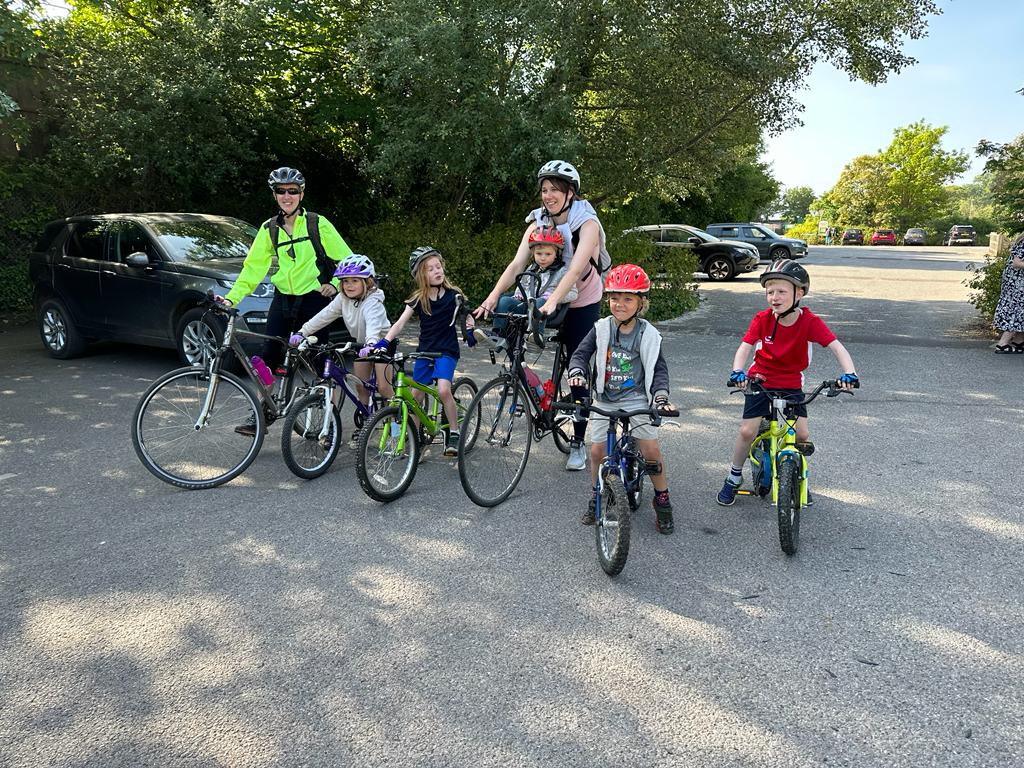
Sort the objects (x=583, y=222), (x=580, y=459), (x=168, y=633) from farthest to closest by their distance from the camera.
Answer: (x=580, y=459) → (x=583, y=222) → (x=168, y=633)

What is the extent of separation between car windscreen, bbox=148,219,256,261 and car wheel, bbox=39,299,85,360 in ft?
5.42

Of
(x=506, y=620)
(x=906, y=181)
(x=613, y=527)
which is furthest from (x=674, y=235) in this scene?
(x=906, y=181)

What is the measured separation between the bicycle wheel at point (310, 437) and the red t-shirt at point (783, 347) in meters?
2.74

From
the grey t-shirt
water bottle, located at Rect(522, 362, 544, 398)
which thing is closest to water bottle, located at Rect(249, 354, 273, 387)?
water bottle, located at Rect(522, 362, 544, 398)

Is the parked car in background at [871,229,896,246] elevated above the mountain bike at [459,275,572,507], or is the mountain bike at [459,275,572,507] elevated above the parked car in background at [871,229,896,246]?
the parked car in background at [871,229,896,246]

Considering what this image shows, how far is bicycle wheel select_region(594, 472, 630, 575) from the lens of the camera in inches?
149

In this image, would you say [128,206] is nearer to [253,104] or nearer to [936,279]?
[253,104]

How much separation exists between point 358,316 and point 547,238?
1.46 m

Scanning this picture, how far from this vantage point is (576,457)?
5.64 metres

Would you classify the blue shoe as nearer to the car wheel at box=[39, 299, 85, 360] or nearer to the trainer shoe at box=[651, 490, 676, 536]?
the trainer shoe at box=[651, 490, 676, 536]

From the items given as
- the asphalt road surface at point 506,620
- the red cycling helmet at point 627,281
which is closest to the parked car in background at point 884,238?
the asphalt road surface at point 506,620

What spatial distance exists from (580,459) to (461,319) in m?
1.31

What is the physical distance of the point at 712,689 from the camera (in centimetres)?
302

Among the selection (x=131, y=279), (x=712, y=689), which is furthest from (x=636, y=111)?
(x=712, y=689)
